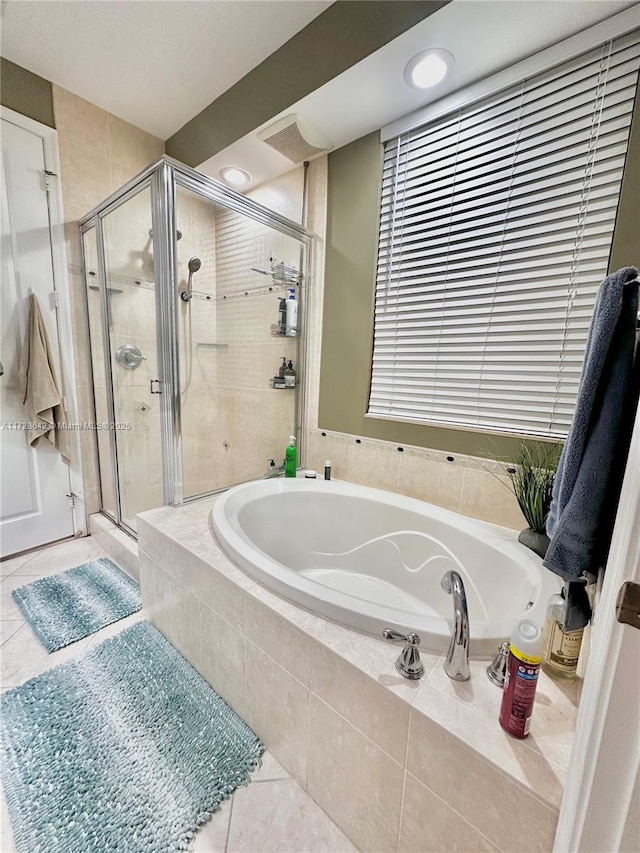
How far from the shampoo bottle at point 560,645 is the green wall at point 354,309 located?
82 cm

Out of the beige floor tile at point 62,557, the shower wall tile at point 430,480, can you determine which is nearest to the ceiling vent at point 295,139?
the shower wall tile at point 430,480

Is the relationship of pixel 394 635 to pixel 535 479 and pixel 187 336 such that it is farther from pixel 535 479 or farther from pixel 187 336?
pixel 187 336

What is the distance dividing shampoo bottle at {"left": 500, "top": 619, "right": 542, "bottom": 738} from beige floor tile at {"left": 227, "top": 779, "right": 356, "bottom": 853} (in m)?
0.60

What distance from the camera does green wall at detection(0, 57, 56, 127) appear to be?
1.71m

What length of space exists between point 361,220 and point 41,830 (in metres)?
2.47

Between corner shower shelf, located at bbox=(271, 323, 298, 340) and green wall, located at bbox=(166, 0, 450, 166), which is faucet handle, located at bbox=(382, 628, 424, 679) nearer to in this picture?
corner shower shelf, located at bbox=(271, 323, 298, 340)

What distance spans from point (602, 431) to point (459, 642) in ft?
1.75

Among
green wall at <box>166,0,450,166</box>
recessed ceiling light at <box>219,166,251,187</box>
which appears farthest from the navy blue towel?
recessed ceiling light at <box>219,166,251,187</box>

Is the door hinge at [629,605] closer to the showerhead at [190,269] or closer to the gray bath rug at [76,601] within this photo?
the gray bath rug at [76,601]

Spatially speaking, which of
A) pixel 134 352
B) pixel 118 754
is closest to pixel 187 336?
pixel 134 352

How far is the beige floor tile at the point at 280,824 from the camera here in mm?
856

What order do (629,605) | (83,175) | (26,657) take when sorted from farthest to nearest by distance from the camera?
(83,175)
(26,657)
(629,605)

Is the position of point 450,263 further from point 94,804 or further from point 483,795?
point 94,804

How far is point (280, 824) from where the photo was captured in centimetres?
89
